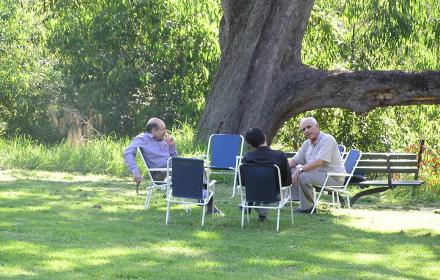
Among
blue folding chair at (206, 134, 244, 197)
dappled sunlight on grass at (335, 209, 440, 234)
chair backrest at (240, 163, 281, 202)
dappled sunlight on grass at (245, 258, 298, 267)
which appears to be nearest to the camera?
dappled sunlight on grass at (245, 258, 298, 267)

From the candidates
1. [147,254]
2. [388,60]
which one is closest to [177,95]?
[388,60]

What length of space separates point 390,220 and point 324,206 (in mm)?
1624

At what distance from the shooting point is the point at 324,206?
1376 cm

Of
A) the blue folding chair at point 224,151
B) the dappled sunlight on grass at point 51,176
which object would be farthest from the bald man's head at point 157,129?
the dappled sunlight on grass at point 51,176

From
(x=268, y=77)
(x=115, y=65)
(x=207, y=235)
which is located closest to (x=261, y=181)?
(x=207, y=235)

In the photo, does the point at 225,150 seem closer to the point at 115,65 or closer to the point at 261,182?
the point at 261,182

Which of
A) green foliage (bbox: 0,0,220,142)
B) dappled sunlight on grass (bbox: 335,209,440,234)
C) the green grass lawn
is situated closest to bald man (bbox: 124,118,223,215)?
the green grass lawn

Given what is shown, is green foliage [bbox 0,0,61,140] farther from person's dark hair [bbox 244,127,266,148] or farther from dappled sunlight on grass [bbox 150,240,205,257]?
dappled sunlight on grass [bbox 150,240,205,257]

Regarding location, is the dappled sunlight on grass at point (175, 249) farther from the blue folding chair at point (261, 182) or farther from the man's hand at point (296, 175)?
the man's hand at point (296, 175)

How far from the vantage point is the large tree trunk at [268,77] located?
1842 cm

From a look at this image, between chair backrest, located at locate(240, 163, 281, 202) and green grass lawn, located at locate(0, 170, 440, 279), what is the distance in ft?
1.16

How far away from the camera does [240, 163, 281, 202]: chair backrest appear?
35.7ft

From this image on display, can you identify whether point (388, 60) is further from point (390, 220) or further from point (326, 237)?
point (326, 237)

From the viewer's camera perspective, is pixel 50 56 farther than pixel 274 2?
Yes
